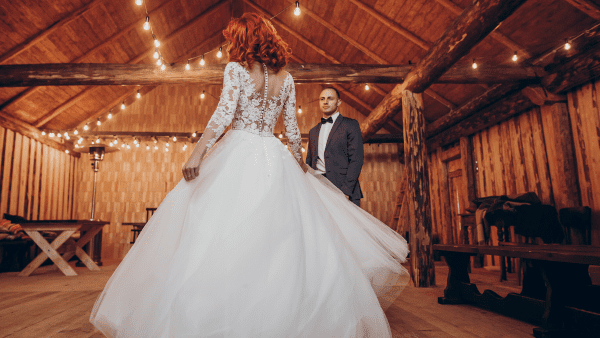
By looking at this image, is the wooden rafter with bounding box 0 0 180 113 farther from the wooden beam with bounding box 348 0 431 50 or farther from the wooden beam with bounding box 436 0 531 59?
the wooden beam with bounding box 436 0 531 59

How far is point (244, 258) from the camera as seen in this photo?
150cm

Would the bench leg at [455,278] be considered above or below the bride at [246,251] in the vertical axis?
below

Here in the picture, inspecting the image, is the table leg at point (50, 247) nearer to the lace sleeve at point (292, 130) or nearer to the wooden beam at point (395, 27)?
the lace sleeve at point (292, 130)

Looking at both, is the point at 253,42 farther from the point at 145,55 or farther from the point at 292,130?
the point at 145,55

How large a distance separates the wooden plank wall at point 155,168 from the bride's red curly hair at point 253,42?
8.07 metres

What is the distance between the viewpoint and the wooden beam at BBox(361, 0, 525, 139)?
126 inches

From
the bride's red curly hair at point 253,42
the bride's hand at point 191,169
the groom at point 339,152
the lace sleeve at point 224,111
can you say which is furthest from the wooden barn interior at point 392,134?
the bride's red curly hair at point 253,42

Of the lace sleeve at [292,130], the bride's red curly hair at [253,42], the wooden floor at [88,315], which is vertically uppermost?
the bride's red curly hair at [253,42]

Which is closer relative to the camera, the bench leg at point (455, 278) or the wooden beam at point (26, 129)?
the bench leg at point (455, 278)

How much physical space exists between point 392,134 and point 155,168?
6399 mm

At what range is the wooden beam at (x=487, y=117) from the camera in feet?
19.4

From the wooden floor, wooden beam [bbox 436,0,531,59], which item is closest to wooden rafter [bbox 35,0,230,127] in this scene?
wooden beam [bbox 436,0,531,59]

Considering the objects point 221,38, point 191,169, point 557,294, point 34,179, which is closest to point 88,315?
point 191,169

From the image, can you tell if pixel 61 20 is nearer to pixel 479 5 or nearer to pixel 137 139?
pixel 137 139
